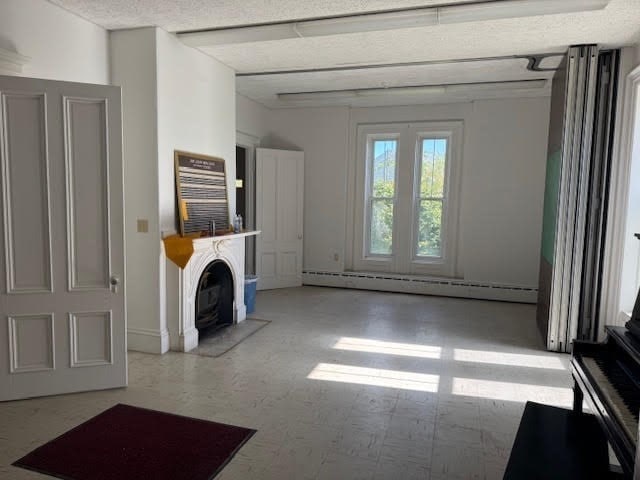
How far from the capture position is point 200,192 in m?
4.58

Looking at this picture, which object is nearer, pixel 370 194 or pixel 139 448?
pixel 139 448

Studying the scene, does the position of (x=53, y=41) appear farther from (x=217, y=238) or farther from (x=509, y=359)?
(x=509, y=359)

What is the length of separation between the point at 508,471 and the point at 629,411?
600 mm

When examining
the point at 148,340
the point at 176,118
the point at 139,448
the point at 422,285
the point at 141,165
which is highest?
the point at 176,118

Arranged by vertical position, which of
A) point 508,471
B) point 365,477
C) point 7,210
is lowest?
point 365,477

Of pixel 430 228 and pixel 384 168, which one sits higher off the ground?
pixel 384 168

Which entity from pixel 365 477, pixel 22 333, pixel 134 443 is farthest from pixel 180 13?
pixel 365 477

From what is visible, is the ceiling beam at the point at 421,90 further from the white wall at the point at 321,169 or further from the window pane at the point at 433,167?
the window pane at the point at 433,167

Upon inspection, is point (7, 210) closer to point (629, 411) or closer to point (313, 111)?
point (629, 411)

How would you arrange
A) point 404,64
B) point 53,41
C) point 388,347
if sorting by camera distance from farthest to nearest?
point 404,64 → point 388,347 → point 53,41

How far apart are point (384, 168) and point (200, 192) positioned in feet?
11.6

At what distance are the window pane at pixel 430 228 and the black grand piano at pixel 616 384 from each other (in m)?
4.42

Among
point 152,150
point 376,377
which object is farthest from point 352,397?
point 152,150

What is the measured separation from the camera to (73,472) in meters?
2.40
